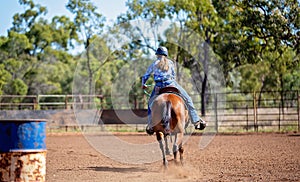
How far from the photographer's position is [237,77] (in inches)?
2042

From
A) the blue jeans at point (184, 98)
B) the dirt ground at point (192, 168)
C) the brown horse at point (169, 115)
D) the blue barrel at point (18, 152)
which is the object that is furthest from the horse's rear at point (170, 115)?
the blue barrel at point (18, 152)

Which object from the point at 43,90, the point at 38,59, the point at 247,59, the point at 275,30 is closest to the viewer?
the point at 275,30

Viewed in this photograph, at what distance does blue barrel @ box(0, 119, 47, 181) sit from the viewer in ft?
18.6

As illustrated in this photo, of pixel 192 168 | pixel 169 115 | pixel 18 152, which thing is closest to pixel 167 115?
pixel 169 115

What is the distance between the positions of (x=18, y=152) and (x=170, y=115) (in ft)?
10.5

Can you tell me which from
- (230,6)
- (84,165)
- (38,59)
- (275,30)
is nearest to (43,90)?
(38,59)

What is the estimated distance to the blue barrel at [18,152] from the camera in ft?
18.6

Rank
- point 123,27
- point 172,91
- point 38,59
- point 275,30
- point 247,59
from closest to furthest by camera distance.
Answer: point 172,91 < point 275,30 < point 247,59 < point 123,27 < point 38,59

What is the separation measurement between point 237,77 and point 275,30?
31.1 metres

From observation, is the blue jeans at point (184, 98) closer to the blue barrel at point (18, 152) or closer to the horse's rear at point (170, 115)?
the horse's rear at point (170, 115)

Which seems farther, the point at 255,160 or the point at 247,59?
the point at 247,59

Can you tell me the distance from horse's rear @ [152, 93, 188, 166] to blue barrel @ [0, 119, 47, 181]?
292 centimetres

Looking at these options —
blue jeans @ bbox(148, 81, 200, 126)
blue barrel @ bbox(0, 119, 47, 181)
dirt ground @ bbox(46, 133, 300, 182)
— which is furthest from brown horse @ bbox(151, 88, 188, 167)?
blue barrel @ bbox(0, 119, 47, 181)

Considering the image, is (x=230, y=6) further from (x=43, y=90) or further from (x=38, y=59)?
(x=38, y=59)
